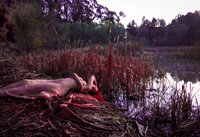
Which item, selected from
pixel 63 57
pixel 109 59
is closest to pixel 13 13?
pixel 63 57

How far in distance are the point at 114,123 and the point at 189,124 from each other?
1.09m

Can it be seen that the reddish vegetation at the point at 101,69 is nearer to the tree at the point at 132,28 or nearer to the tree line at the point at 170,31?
the tree line at the point at 170,31

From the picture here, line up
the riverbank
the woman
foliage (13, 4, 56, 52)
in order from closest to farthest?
the woman < the riverbank < foliage (13, 4, 56, 52)

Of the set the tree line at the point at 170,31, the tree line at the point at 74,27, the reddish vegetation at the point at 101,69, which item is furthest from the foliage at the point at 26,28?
the tree line at the point at 170,31

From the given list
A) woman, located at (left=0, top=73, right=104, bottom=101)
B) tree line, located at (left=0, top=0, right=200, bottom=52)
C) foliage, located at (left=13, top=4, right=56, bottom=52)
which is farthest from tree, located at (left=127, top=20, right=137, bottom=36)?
woman, located at (left=0, top=73, right=104, bottom=101)

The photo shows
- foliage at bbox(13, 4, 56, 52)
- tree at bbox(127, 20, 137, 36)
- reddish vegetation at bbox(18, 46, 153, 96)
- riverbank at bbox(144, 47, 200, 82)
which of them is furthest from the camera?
tree at bbox(127, 20, 137, 36)

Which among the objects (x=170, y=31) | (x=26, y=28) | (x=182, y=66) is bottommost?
(x=182, y=66)

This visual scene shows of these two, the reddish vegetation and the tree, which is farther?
the tree

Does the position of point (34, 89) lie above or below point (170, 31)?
below

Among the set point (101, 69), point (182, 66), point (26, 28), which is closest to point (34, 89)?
point (101, 69)

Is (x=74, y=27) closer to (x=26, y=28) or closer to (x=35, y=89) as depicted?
(x=26, y=28)

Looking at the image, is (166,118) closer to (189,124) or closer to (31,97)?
(189,124)

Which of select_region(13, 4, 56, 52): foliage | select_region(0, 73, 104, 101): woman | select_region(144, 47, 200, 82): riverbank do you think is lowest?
select_region(144, 47, 200, 82): riverbank

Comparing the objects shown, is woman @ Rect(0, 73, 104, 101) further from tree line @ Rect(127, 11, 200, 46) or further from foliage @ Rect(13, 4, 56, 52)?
tree line @ Rect(127, 11, 200, 46)
